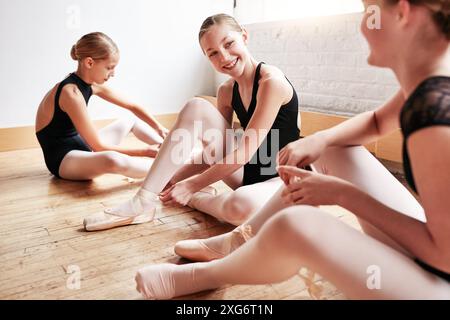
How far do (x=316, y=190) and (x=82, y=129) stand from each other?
52.2 inches

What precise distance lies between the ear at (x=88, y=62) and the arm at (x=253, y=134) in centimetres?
90

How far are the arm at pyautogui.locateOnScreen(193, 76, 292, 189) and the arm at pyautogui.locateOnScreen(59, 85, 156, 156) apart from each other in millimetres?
639

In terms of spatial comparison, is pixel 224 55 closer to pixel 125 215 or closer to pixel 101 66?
pixel 125 215

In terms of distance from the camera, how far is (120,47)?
2848 millimetres

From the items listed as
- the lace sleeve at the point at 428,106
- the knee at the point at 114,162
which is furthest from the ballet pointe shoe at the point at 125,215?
the lace sleeve at the point at 428,106

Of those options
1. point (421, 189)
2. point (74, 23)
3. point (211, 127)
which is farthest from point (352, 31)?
point (421, 189)

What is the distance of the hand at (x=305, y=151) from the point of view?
95 cm

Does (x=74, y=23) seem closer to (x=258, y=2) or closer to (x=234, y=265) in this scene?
(x=258, y=2)

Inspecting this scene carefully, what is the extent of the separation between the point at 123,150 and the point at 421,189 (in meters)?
1.46

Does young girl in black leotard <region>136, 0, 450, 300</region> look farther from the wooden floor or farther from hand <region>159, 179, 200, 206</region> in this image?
hand <region>159, 179, 200, 206</region>

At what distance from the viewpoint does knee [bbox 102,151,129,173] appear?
1789mm

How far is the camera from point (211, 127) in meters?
1.43

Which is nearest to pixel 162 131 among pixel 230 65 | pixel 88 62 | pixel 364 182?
pixel 88 62

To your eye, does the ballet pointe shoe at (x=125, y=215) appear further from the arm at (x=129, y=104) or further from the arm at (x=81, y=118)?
the arm at (x=129, y=104)
